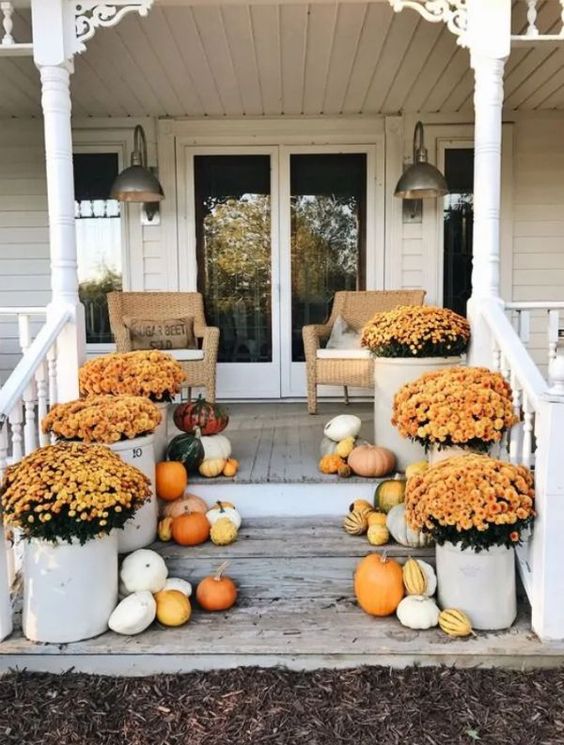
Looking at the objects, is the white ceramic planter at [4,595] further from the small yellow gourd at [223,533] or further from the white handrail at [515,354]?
the white handrail at [515,354]

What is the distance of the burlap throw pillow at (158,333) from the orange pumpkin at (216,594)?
2.34m

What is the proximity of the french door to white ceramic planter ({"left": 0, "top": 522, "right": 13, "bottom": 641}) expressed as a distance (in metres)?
2.91

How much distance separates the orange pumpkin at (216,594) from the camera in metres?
2.10

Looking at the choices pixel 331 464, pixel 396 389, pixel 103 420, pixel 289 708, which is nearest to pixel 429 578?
pixel 289 708

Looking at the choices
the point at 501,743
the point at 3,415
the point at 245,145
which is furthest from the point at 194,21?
the point at 501,743

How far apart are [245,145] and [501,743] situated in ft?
13.7

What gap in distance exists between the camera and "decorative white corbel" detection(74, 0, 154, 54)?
274 centimetres

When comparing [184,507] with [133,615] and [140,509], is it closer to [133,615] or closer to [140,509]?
[140,509]

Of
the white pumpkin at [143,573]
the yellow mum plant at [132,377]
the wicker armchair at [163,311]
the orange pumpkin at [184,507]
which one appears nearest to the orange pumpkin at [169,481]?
the orange pumpkin at [184,507]

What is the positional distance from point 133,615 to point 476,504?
3.57 feet

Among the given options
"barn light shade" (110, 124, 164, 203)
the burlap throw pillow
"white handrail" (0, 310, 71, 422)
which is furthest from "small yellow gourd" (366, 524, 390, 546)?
"barn light shade" (110, 124, 164, 203)

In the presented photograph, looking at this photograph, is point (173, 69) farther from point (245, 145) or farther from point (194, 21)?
point (245, 145)

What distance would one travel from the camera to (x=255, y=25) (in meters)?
3.35

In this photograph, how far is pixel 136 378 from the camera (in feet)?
8.69
